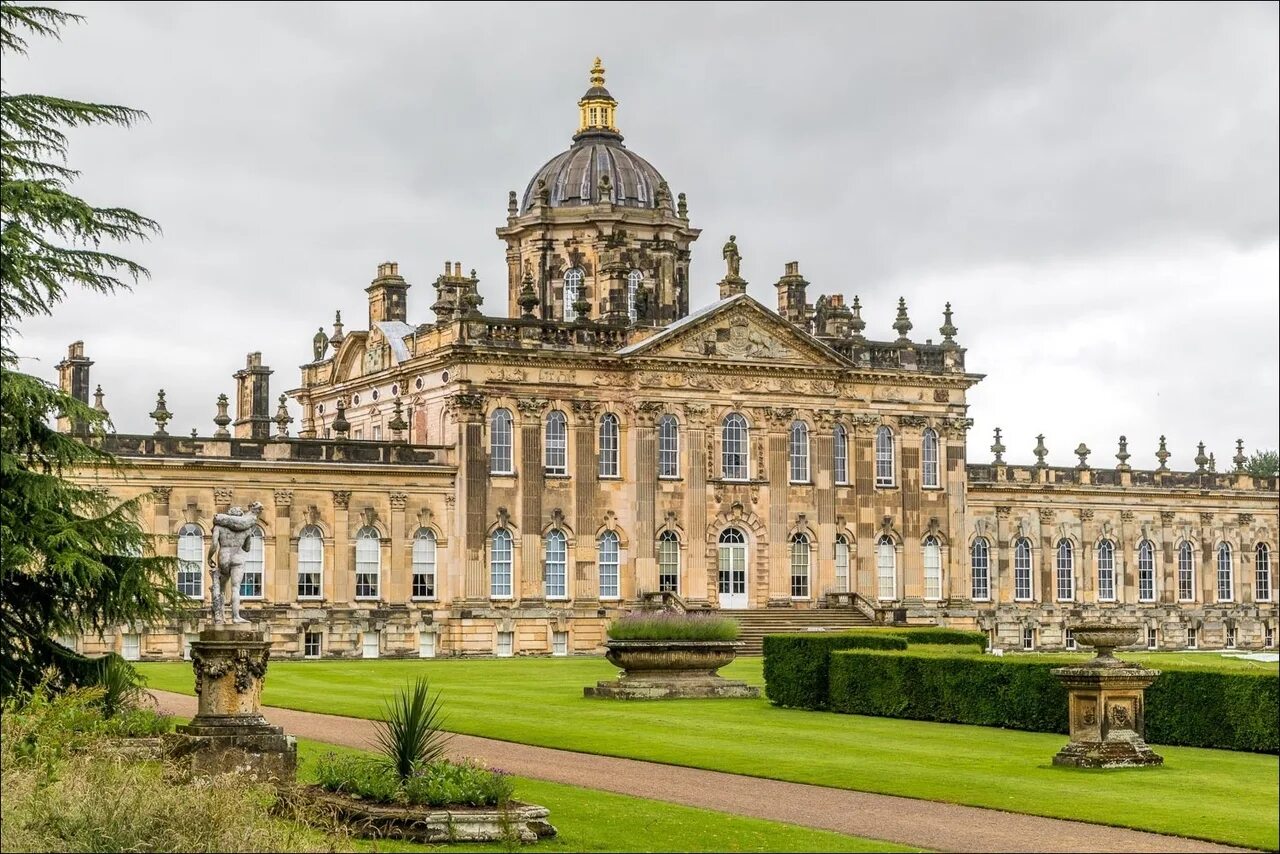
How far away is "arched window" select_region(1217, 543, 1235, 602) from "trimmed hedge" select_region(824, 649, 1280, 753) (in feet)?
132

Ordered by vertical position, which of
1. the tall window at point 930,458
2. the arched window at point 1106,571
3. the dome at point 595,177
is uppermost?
the dome at point 595,177

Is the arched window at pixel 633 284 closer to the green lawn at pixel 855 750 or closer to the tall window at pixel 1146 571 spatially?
the tall window at pixel 1146 571

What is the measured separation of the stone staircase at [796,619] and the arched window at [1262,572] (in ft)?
66.7

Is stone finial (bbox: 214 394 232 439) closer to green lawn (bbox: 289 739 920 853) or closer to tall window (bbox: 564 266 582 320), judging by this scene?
tall window (bbox: 564 266 582 320)

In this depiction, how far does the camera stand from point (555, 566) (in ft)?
192

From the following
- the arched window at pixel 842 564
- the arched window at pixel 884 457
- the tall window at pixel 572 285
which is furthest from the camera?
the tall window at pixel 572 285

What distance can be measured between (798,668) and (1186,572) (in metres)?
39.1

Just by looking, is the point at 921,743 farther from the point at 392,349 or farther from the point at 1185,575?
the point at 1185,575

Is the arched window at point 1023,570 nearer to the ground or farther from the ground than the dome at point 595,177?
nearer to the ground

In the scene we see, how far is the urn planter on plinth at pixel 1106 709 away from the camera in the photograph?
2522 centimetres

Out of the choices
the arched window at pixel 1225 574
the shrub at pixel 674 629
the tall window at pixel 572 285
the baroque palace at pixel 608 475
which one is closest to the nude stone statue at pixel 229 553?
the shrub at pixel 674 629

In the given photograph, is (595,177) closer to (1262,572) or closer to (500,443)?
(500,443)

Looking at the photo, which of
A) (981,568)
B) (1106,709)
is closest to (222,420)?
(981,568)

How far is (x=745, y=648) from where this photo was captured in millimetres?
54031
